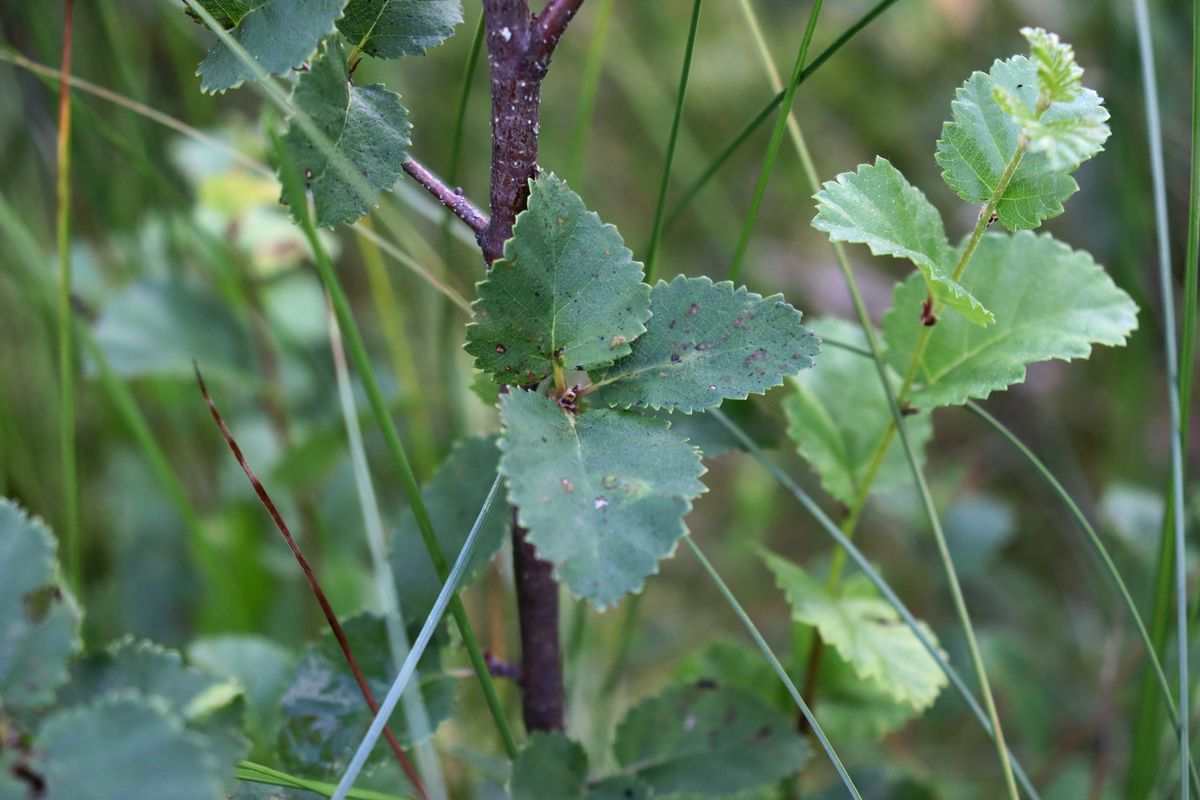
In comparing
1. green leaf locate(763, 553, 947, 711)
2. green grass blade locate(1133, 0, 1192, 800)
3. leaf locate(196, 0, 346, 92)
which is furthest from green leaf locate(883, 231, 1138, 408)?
leaf locate(196, 0, 346, 92)

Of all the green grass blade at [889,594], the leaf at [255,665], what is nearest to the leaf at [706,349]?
the green grass blade at [889,594]

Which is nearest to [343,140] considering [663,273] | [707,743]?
[707,743]

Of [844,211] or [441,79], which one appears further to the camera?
[441,79]

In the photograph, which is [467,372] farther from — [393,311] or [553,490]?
[553,490]

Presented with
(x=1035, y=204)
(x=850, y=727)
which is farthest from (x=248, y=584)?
(x=1035, y=204)

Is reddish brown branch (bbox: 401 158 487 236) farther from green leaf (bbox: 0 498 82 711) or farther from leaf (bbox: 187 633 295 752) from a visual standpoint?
leaf (bbox: 187 633 295 752)

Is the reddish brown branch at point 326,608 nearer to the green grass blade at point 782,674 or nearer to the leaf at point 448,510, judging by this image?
the leaf at point 448,510

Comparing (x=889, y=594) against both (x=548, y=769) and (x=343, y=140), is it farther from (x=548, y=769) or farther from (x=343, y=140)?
(x=343, y=140)
